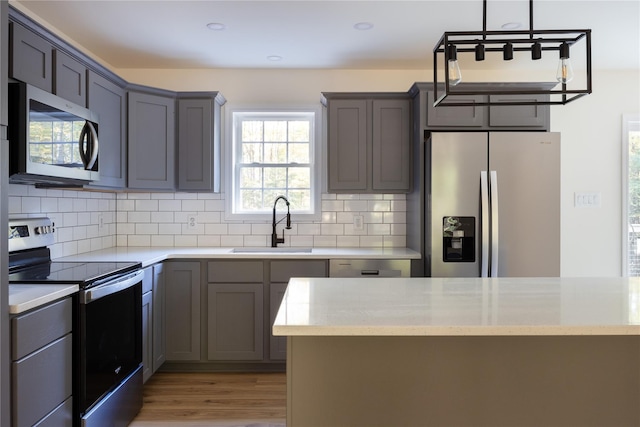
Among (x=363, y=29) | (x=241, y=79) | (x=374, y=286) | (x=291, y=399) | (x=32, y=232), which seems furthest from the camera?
(x=241, y=79)

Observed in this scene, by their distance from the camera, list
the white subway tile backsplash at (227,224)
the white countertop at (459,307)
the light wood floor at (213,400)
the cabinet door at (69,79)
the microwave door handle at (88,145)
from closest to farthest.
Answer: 1. the white countertop at (459,307)
2. the cabinet door at (69,79)
3. the microwave door handle at (88,145)
4. the light wood floor at (213,400)
5. the white subway tile backsplash at (227,224)

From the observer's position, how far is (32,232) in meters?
2.69

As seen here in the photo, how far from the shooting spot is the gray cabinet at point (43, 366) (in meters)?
1.74

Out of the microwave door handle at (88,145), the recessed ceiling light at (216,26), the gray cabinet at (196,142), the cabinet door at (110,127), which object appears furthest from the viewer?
the gray cabinet at (196,142)

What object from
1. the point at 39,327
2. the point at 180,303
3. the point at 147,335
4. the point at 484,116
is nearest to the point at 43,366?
the point at 39,327

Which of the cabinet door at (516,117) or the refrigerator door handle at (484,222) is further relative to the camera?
the cabinet door at (516,117)

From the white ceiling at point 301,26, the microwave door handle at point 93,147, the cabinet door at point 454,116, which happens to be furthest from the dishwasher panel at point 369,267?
the microwave door handle at point 93,147

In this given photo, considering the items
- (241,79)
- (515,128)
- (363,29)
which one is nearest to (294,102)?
(241,79)

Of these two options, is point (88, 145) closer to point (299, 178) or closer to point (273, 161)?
point (273, 161)

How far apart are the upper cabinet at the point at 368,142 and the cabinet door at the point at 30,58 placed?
198 centimetres

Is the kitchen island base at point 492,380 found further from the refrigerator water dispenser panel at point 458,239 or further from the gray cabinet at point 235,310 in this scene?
the gray cabinet at point 235,310

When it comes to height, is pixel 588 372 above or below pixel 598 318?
below

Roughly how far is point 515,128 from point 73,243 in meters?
3.32

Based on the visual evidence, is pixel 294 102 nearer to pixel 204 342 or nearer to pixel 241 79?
pixel 241 79
